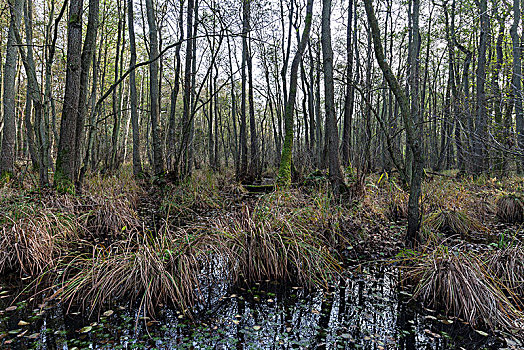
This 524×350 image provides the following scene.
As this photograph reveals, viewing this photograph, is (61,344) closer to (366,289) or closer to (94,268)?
(94,268)

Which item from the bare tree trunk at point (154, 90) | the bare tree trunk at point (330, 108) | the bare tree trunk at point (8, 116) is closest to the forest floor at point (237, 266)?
the bare tree trunk at point (330, 108)

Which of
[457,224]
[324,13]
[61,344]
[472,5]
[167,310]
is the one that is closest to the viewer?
[61,344]

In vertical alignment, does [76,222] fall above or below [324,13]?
below

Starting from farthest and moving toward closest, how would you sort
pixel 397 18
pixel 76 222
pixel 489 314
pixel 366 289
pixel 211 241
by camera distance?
pixel 397 18 → pixel 76 222 → pixel 211 241 → pixel 366 289 → pixel 489 314

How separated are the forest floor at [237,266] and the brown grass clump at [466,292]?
0.03 ft

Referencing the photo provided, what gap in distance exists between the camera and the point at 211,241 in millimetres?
4020

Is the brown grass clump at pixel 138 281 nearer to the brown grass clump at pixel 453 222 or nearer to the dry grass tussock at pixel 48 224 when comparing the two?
the dry grass tussock at pixel 48 224

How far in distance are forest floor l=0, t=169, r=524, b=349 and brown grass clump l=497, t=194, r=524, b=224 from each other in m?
0.79

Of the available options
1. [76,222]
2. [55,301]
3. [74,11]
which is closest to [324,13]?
[74,11]

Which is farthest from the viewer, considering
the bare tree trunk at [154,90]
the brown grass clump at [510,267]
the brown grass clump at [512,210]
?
the bare tree trunk at [154,90]

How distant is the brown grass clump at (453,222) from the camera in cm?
601

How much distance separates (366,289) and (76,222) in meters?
4.50

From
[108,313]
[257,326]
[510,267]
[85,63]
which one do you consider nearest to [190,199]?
[85,63]

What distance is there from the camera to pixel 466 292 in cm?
312
